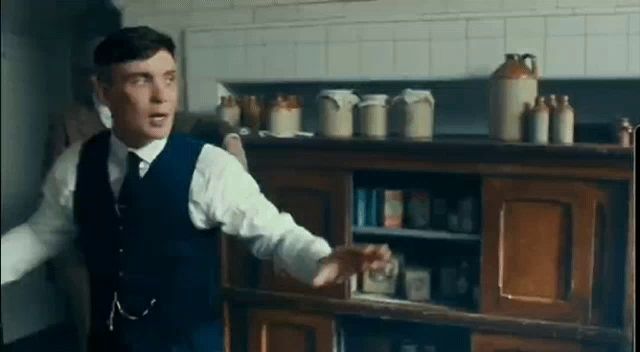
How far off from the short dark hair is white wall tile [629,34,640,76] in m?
0.48

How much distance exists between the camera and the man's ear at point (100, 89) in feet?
3.18

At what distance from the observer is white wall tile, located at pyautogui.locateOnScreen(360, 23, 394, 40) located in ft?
3.03

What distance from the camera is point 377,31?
3.04ft

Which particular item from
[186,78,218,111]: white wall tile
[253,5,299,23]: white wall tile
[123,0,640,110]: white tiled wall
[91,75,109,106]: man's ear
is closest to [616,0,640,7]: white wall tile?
[123,0,640,110]: white tiled wall

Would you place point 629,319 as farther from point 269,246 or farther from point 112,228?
point 112,228

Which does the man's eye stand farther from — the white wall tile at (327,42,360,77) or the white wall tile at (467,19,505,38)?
the white wall tile at (467,19,505,38)

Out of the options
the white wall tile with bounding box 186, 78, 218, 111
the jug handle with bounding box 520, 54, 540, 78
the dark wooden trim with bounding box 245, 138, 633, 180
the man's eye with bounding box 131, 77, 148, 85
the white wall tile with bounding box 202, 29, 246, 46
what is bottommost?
the dark wooden trim with bounding box 245, 138, 633, 180

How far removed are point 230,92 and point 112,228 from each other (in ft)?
0.66

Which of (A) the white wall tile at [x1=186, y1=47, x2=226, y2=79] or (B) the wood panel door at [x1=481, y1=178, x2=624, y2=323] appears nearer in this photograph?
(B) the wood panel door at [x1=481, y1=178, x2=624, y2=323]

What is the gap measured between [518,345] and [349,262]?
197 mm

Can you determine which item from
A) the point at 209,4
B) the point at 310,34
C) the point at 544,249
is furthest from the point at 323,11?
the point at 544,249

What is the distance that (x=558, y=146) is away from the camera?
34.1 inches

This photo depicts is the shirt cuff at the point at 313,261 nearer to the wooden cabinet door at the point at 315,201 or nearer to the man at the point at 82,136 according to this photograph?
the wooden cabinet door at the point at 315,201

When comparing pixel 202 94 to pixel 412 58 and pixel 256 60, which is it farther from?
pixel 412 58
